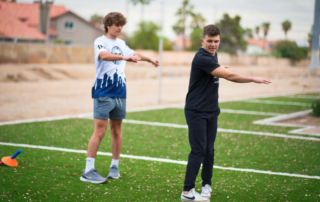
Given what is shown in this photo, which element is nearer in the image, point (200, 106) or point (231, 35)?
point (200, 106)

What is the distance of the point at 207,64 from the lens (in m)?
4.23

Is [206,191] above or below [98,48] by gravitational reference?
below

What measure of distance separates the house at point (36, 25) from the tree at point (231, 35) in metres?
21.2

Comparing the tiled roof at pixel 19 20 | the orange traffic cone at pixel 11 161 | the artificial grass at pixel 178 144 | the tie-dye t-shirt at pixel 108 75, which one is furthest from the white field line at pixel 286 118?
the tiled roof at pixel 19 20

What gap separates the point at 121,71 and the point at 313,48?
10.8m

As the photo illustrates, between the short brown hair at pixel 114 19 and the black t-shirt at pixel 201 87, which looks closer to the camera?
the black t-shirt at pixel 201 87

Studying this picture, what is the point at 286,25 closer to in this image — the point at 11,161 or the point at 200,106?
the point at 200,106

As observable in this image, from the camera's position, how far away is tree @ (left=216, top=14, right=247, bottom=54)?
66438 millimetres

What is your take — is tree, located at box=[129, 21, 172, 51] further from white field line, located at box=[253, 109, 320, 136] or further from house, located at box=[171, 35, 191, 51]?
white field line, located at box=[253, 109, 320, 136]

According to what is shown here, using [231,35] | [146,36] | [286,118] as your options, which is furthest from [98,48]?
[231,35]

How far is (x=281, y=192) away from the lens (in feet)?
15.8

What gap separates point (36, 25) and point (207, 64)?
48441mm

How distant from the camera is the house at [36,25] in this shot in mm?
41750

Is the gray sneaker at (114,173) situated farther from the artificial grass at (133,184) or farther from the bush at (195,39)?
the bush at (195,39)
